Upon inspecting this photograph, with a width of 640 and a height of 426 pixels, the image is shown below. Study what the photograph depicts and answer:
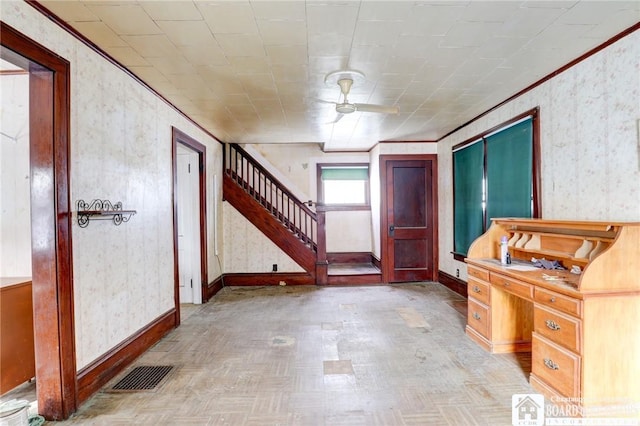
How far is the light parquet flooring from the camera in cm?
217

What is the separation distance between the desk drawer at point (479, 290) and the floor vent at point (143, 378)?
10.0 feet

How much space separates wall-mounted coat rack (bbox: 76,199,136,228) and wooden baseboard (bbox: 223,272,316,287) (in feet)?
10.7

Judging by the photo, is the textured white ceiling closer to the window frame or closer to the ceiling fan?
the ceiling fan

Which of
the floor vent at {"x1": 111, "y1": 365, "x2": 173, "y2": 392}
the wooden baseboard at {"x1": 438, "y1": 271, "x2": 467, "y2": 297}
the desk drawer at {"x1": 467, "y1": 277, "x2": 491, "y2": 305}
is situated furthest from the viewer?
the wooden baseboard at {"x1": 438, "y1": 271, "x2": 467, "y2": 297}

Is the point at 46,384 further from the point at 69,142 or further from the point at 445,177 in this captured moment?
the point at 445,177

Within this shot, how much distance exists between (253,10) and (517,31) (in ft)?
6.19

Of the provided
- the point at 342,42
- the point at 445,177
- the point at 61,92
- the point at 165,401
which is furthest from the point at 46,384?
the point at 445,177

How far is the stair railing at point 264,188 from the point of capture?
598cm

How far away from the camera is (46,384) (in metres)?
2.13

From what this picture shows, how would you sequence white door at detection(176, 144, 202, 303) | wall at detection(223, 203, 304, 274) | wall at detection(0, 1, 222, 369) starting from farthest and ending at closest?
wall at detection(223, 203, 304, 274) → white door at detection(176, 144, 202, 303) → wall at detection(0, 1, 222, 369)

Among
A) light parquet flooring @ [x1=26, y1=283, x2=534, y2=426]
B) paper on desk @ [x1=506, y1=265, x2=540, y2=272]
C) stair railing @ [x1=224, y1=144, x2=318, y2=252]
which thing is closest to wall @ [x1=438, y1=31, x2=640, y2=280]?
paper on desk @ [x1=506, y1=265, x2=540, y2=272]

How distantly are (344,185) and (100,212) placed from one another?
5318 mm

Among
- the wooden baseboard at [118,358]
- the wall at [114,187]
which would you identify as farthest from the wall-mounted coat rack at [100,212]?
the wooden baseboard at [118,358]

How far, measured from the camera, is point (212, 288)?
5.21 m
